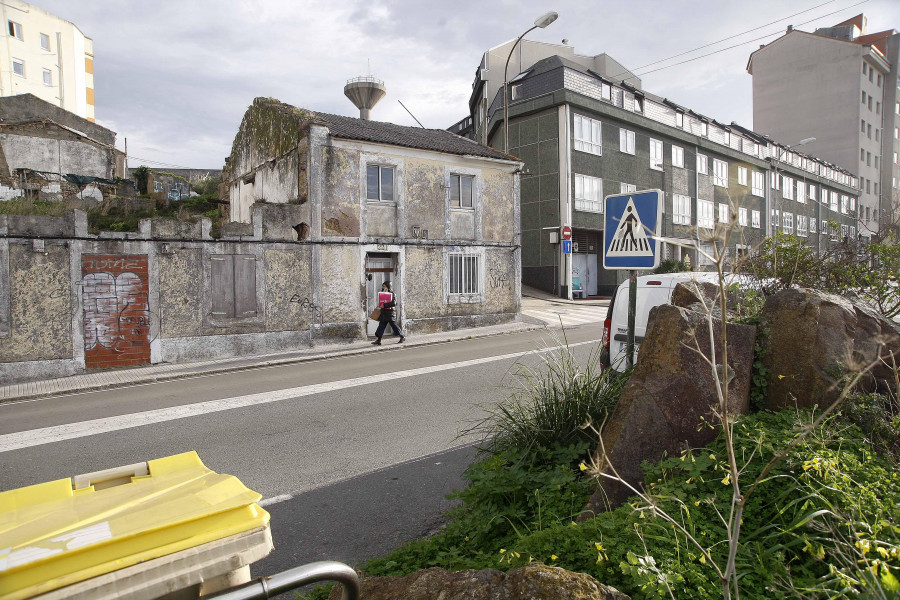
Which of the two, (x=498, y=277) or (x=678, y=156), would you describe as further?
(x=678, y=156)

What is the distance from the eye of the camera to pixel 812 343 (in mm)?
3652

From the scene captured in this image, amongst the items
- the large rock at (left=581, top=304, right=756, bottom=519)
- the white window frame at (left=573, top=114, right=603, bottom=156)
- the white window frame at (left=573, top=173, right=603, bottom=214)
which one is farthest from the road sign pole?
the white window frame at (left=573, top=114, right=603, bottom=156)

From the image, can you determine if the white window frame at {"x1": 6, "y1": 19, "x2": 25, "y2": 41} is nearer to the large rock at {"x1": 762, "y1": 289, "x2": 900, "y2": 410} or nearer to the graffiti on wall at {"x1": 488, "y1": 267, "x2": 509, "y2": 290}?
the graffiti on wall at {"x1": 488, "y1": 267, "x2": 509, "y2": 290}

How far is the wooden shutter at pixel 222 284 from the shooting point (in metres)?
13.5

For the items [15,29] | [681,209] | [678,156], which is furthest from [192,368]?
[15,29]

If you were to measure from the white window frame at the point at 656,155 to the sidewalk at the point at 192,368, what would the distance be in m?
20.9

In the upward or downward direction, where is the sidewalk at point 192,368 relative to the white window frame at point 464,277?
downward

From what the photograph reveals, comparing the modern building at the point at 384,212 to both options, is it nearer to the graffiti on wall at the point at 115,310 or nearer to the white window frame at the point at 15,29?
the graffiti on wall at the point at 115,310

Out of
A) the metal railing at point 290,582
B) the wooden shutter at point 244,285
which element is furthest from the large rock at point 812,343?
the wooden shutter at point 244,285

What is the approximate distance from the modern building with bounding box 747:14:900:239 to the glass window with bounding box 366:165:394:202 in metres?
51.4

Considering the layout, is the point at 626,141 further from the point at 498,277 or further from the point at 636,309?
the point at 636,309

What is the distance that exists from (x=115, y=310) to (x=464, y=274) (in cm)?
1033

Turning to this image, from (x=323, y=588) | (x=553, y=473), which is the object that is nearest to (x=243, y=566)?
(x=323, y=588)

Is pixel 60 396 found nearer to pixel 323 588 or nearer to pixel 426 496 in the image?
pixel 426 496
